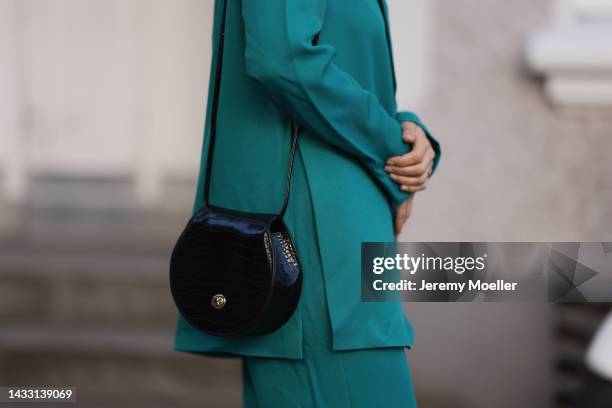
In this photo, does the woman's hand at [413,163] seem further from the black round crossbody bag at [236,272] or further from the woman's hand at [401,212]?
the black round crossbody bag at [236,272]

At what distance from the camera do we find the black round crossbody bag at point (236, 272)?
1.19m

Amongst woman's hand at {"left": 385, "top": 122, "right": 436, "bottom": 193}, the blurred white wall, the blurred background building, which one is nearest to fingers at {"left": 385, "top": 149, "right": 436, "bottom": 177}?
woman's hand at {"left": 385, "top": 122, "right": 436, "bottom": 193}

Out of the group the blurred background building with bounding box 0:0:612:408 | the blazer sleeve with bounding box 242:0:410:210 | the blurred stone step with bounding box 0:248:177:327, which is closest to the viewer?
the blazer sleeve with bounding box 242:0:410:210

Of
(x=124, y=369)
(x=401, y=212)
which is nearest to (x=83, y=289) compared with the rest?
(x=124, y=369)

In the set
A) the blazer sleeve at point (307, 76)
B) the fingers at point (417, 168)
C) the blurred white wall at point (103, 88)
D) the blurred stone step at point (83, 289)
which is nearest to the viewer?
the blazer sleeve at point (307, 76)

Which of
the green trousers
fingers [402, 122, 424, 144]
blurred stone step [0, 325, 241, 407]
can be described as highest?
fingers [402, 122, 424, 144]

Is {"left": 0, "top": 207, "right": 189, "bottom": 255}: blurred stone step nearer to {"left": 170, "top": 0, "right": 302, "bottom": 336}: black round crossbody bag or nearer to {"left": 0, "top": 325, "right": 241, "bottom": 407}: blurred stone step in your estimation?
{"left": 0, "top": 325, "right": 241, "bottom": 407}: blurred stone step

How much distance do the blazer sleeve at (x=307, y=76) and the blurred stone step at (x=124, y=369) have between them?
239 cm

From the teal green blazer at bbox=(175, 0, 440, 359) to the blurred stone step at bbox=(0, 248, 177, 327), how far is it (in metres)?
2.55

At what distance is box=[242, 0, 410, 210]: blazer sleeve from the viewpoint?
3.89ft

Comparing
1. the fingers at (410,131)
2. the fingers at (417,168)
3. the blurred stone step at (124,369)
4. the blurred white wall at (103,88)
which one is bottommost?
the blurred stone step at (124,369)

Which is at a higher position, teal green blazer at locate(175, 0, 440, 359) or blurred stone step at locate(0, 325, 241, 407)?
teal green blazer at locate(175, 0, 440, 359)

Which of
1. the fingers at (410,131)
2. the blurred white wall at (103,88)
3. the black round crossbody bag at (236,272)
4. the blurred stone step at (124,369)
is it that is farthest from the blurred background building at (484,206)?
the black round crossbody bag at (236,272)

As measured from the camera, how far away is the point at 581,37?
329 cm
